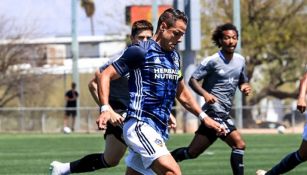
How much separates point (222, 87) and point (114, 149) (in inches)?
86.3

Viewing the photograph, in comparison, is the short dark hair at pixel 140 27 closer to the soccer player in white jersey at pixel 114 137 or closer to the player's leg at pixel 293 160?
the soccer player in white jersey at pixel 114 137

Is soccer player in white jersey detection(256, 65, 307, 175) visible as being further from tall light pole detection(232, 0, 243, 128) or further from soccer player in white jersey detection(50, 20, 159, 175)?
tall light pole detection(232, 0, 243, 128)

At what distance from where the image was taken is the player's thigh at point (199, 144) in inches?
518

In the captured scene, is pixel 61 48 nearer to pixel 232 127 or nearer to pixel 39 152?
pixel 39 152

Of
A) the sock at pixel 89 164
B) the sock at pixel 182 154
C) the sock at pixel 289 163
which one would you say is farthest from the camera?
the sock at pixel 182 154

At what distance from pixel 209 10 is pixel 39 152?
31889mm

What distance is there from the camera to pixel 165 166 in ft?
29.1

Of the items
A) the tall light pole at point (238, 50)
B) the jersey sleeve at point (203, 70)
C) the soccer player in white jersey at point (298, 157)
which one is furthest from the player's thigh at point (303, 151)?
the tall light pole at point (238, 50)

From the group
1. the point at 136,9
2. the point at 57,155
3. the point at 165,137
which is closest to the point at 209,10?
the point at 136,9

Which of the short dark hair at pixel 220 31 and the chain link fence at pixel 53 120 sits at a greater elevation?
the short dark hair at pixel 220 31

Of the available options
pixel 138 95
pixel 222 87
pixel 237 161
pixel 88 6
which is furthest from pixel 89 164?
pixel 88 6

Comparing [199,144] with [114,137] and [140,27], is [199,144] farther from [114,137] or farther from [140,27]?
[140,27]

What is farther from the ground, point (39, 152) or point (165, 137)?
point (165, 137)

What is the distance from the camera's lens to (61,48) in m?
73.6
